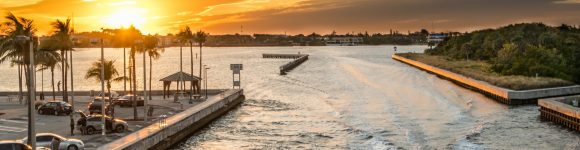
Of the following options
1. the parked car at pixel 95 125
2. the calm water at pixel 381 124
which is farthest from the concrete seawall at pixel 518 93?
the parked car at pixel 95 125

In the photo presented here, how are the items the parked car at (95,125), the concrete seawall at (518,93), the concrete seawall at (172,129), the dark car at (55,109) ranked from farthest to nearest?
the concrete seawall at (518,93) → the dark car at (55,109) → the parked car at (95,125) → the concrete seawall at (172,129)

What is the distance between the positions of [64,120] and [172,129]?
11096 millimetres

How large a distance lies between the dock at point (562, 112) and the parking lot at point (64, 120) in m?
31.9

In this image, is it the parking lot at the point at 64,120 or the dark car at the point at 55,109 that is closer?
the parking lot at the point at 64,120

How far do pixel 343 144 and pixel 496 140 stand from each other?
11074 millimetres

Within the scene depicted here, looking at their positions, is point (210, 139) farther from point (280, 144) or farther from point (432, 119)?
point (432, 119)

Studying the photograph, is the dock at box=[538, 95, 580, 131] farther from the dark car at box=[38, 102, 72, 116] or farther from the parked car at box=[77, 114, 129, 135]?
the dark car at box=[38, 102, 72, 116]

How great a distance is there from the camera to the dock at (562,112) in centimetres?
5308

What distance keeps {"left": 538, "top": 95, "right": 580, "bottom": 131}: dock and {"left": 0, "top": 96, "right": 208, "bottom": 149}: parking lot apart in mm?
31855

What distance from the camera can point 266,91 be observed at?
4013 inches

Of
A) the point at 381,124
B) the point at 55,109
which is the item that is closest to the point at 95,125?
the point at 55,109

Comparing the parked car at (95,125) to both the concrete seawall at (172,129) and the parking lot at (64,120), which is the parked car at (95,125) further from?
the concrete seawall at (172,129)

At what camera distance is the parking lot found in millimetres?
42875

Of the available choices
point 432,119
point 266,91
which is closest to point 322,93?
point 266,91
